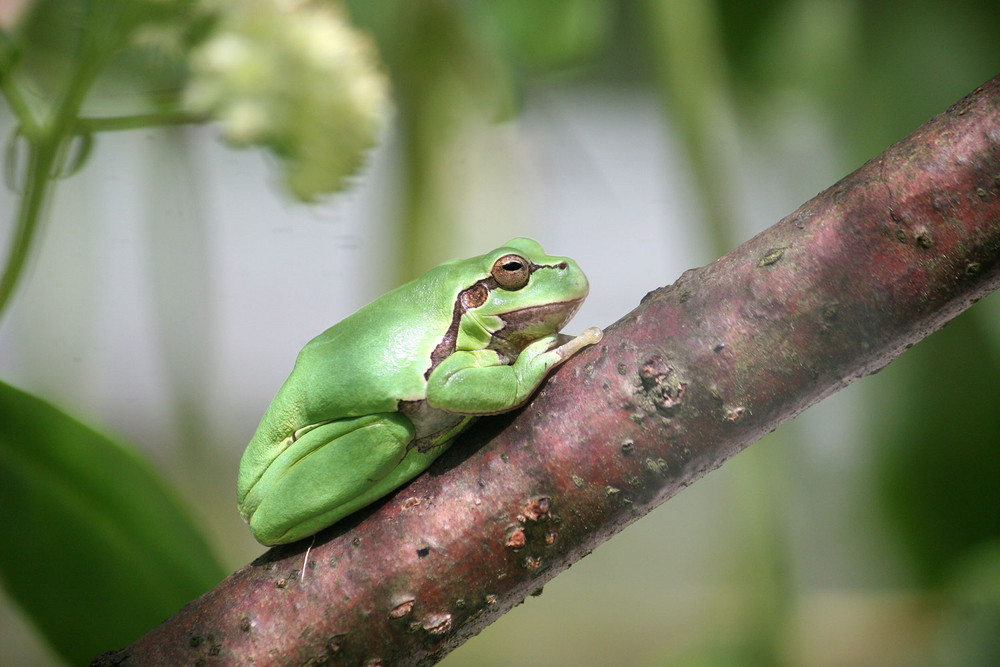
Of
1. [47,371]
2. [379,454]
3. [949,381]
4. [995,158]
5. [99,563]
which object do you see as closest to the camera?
[995,158]

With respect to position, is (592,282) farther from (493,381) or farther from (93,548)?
(93,548)

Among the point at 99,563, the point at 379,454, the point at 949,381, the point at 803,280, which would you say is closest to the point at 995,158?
the point at 803,280

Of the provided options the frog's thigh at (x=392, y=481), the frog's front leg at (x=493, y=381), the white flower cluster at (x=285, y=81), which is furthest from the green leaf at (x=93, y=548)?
the white flower cluster at (x=285, y=81)

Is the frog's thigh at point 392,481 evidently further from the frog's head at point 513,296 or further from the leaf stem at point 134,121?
the leaf stem at point 134,121

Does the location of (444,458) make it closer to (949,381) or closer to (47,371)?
(47,371)

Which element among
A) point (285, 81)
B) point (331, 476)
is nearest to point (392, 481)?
point (331, 476)

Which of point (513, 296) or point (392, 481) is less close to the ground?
point (513, 296)
